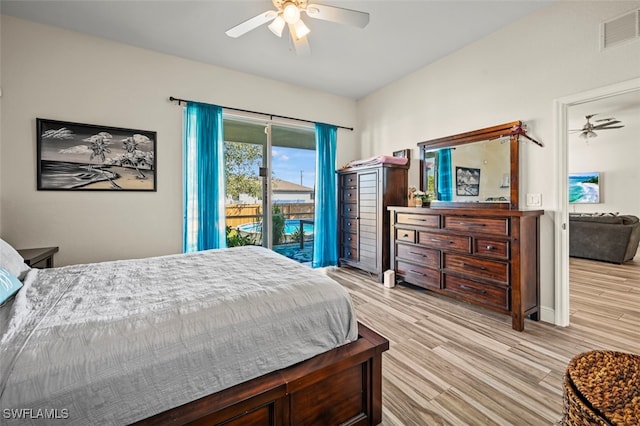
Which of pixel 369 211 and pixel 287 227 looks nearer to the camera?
pixel 369 211

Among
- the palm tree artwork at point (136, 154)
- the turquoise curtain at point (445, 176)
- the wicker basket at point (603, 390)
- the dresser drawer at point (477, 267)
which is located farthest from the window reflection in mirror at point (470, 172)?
the palm tree artwork at point (136, 154)

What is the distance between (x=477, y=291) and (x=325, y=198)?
2.42 metres

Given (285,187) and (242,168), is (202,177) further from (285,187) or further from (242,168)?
(285,187)

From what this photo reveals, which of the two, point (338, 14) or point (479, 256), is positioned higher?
point (338, 14)

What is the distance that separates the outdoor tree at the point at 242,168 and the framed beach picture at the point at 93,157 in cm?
89

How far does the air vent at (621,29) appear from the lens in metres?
2.08

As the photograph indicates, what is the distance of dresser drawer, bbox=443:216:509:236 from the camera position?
2500mm

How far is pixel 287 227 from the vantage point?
4301mm

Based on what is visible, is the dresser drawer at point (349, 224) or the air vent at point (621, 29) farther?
the dresser drawer at point (349, 224)

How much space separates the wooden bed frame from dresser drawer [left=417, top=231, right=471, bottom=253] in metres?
1.75

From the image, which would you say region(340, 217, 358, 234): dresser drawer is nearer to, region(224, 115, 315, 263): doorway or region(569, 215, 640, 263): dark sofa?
region(224, 115, 315, 263): doorway

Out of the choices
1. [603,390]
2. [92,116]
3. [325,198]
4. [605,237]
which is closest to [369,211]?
[325,198]

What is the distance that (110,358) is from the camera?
921mm

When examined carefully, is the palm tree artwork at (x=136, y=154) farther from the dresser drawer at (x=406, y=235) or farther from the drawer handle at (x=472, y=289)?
the drawer handle at (x=472, y=289)
